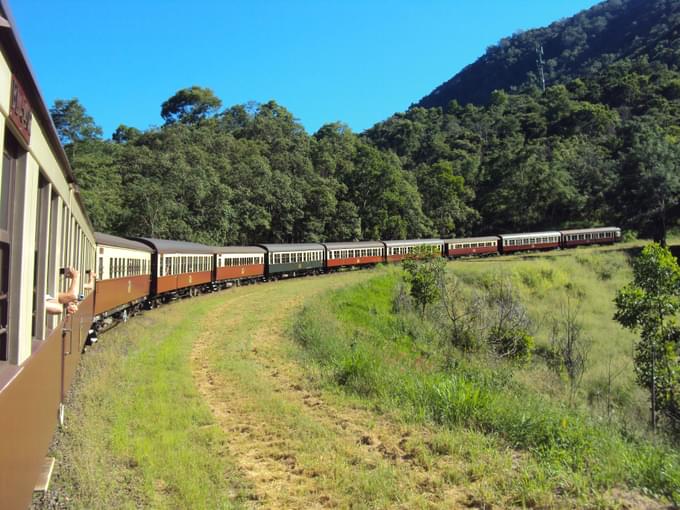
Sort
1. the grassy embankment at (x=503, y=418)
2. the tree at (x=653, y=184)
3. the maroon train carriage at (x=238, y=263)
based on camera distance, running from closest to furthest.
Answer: the grassy embankment at (x=503, y=418), the maroon train carriage at (x=238, y=263), the tree at (x=653, y=184)

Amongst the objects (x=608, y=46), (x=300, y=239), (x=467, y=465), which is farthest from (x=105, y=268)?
(x=608, y=46)

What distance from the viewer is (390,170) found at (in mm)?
59375

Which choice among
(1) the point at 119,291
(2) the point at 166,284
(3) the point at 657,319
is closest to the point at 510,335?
(3) the point at 657,319

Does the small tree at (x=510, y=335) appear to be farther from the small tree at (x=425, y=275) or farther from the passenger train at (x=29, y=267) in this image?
the passenger train at (x=29, y=267)

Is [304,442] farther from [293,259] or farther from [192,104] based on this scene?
[192,104]

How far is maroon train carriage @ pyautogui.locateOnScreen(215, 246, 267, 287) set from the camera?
88.8 ft

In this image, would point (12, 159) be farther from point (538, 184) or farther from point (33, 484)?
point (538, 184)

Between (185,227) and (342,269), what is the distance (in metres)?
12.6

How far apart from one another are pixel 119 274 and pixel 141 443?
30.4 ft

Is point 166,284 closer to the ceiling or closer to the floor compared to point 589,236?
closer to the floor

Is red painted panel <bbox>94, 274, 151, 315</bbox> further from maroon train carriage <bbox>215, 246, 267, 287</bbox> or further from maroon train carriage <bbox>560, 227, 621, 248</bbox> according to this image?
maroon train carriage <bbox>560, 227, 621, 248</bbox>

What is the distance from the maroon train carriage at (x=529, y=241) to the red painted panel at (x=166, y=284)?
122 feet

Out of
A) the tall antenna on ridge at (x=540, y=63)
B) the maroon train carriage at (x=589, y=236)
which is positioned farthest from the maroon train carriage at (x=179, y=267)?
the tall antenna on ridge at (x=540, y=63)

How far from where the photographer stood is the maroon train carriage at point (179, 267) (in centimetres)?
1921
